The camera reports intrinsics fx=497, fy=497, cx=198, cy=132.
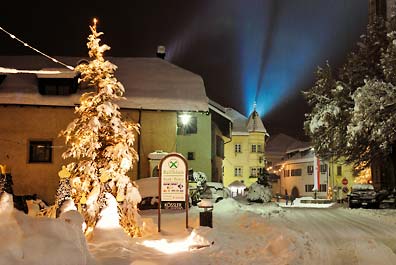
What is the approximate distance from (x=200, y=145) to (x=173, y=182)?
20.1 metres

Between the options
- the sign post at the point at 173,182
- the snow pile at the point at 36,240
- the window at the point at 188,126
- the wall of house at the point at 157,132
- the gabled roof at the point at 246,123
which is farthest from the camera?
the gabled roof at the point at 246,123

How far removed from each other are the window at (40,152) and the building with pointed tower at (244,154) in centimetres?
4109

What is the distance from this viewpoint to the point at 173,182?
625 inches

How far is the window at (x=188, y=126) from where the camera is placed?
34.8 meters

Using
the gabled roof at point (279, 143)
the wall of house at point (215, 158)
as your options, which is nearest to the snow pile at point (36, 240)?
the wall of house at point (215, 158)

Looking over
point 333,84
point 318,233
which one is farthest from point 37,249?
point 333,84

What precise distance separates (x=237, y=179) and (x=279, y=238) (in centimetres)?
5892

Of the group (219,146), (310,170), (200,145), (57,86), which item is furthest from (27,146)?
(310,170)

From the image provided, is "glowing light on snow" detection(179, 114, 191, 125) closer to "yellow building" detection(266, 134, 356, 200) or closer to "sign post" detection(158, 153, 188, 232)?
"sign post" detection(158, 153, 188, 232)

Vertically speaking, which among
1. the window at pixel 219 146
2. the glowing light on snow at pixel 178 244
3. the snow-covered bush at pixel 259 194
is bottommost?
the glowing light on snow at pixel 178 244

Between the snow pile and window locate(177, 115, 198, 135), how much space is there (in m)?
25.8

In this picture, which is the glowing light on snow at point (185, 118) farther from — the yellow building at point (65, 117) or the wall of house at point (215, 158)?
the wall of house at point (215, 158)

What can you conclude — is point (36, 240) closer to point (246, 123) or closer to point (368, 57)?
point (368, 57)

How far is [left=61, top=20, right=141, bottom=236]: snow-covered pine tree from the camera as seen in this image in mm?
14695
